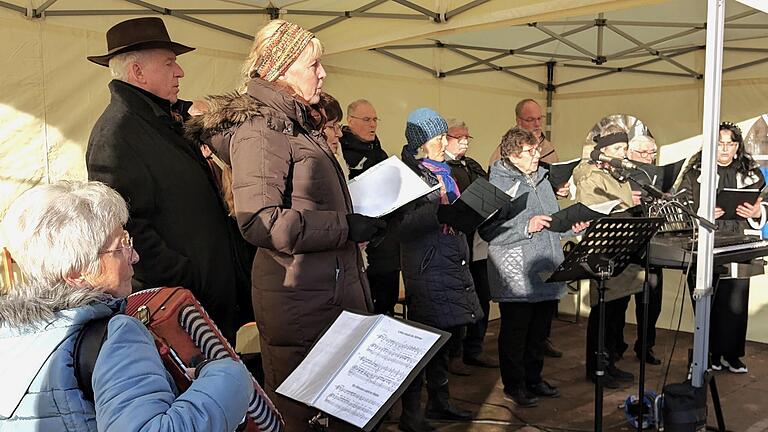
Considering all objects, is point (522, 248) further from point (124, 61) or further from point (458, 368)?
point (124, 61)

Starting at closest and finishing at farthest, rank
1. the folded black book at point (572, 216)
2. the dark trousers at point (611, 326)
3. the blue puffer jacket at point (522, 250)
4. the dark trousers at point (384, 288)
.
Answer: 1. the folded black book at point (572, 216)
2. the blue puffer jacket at point (522, 250)
3. the dark trousers at point (384, 288)
4. the dark trousers at point (611, 326)

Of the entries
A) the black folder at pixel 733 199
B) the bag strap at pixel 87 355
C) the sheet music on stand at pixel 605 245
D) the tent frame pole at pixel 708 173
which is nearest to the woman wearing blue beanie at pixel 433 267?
the sheet music on stand at pixel 605 245

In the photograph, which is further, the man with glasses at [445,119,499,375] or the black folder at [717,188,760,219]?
the man with glasses at [445,119,499,375]

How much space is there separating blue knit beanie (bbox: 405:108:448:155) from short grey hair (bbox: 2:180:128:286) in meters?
2.29

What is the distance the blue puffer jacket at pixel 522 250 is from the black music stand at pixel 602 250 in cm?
71

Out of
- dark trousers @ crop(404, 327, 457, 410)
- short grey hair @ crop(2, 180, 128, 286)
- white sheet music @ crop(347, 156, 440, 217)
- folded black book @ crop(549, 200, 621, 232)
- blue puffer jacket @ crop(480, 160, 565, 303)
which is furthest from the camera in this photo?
blue puffer jacket @ crop(480, 160, 565, 303)

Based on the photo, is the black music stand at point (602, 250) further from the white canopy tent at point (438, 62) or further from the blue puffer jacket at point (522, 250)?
the white canopy tent at point (438, 62)

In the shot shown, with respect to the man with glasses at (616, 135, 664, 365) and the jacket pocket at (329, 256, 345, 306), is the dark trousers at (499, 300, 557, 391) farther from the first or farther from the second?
the jacket pocket at (329, 256, 345, 306)

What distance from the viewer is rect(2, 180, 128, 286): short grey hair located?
1225 mm

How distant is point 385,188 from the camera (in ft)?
7.00

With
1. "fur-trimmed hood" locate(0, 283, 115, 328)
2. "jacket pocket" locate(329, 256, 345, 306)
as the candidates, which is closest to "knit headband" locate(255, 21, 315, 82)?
"jacket pocket" locate(329, 256, 345, 306)

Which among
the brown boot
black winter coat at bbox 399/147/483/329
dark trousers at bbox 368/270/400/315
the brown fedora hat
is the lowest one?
the brown boot

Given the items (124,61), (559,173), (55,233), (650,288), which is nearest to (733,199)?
(650,288)

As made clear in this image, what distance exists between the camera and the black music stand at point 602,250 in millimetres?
2625
